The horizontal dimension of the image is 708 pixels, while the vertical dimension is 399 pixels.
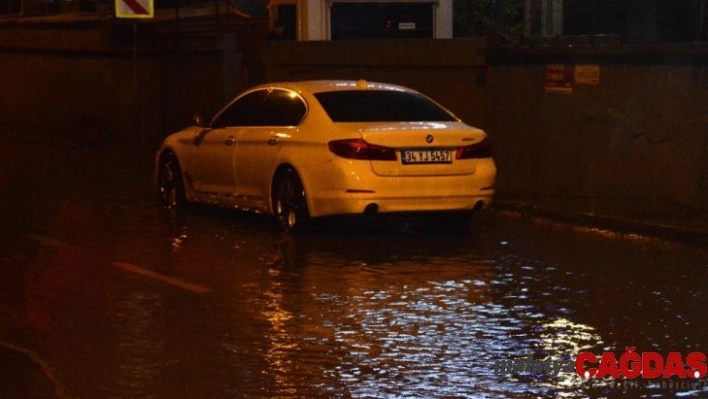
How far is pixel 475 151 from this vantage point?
39.7 feet

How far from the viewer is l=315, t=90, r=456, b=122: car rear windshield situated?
12273 millimetres

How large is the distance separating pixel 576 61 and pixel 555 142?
1007 mm

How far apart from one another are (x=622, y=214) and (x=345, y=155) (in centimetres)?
320

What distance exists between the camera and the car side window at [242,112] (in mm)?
13383

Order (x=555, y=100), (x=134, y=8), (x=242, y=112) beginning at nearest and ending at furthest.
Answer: (x=242, y=112), (x=555, y=100), (x=134, y=8)

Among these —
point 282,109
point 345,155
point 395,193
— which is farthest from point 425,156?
point 282,109

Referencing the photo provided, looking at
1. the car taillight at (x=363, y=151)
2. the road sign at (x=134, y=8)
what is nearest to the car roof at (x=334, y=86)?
the car taillight at (x=363, y=151)

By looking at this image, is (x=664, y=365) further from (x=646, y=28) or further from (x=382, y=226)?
(x=646, y=28)

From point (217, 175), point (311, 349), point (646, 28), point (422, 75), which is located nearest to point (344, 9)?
point (422, 75)

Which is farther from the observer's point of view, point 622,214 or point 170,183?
point 170,183

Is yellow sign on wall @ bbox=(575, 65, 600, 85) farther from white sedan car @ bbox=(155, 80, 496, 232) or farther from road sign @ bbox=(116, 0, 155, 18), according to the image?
road sign @ bbox=(116, 0, 155, 18)

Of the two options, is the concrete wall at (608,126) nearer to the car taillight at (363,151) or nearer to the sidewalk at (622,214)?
the sidewalk at (622,214)

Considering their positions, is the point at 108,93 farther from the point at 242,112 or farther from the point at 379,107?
the point at 379,107

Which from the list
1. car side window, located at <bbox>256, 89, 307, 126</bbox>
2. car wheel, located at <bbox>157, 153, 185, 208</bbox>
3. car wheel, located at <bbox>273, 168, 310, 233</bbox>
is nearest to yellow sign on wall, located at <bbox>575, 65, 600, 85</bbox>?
car side window, located at <bbox>256, 89, 307, 126</bbox>
